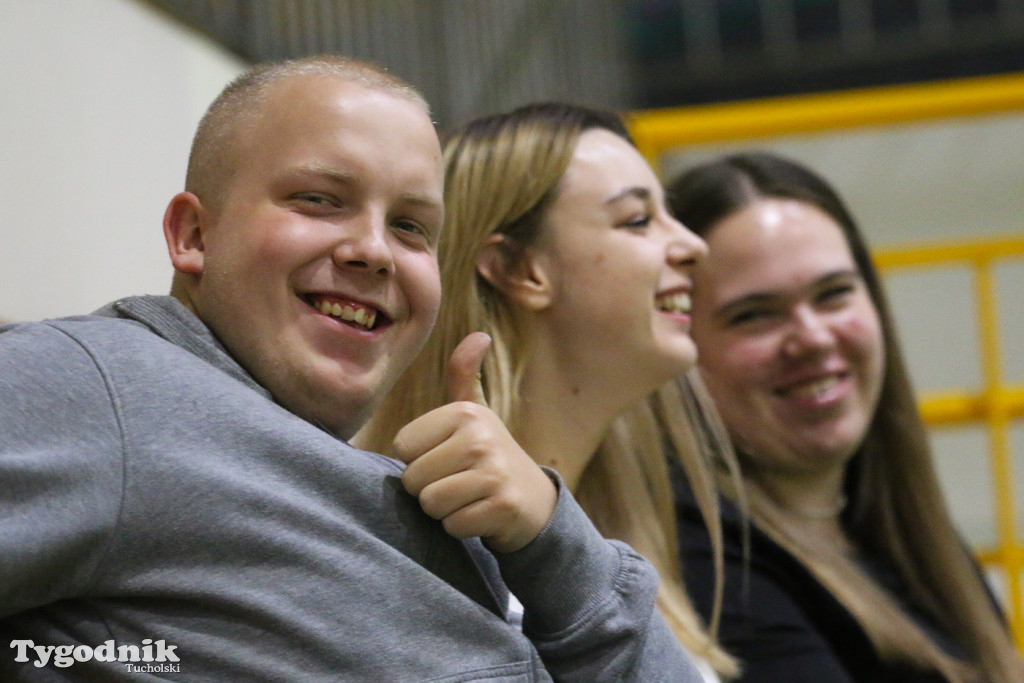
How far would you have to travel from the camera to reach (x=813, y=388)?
6.03 feet

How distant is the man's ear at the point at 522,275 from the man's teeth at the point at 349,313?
0.43 m

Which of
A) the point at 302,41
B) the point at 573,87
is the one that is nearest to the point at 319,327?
the point at 302,41

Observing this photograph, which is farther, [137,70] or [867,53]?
[867,53]

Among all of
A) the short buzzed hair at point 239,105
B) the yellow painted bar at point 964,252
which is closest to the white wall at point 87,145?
the short buzzed hair at point 239,105

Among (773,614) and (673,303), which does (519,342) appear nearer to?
(673,303)

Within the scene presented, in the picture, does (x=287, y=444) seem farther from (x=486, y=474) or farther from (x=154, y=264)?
(x=154, y=264)

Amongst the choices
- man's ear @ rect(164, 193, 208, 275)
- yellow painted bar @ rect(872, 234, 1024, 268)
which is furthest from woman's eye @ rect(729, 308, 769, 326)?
man's ear @ rect(164, 193, 208, 275)

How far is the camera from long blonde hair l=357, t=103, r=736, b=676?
120 cm

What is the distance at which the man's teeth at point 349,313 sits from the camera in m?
0.88

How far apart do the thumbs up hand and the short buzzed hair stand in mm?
250

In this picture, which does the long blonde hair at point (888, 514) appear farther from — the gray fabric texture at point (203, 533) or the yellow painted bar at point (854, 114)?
the gray fabric texture at point (203, 533)

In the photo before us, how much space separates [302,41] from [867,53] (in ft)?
8.75

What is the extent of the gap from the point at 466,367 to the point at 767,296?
3.11ft

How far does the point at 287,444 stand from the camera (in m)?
0.79
